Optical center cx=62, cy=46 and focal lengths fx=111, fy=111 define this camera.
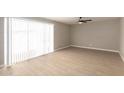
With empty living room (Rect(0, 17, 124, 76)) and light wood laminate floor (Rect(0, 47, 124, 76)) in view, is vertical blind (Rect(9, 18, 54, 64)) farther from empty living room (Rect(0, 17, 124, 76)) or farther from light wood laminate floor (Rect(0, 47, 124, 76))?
light wood laminate floor (Rect(0, 47, 124, 76))

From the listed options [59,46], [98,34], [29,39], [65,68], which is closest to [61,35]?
[59,46]

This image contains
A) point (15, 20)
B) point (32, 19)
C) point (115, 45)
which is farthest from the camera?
point (115, 45)

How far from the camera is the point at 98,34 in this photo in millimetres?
7047

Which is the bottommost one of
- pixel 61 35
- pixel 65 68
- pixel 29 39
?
pixel 65 68

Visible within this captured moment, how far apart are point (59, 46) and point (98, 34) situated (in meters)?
2.60

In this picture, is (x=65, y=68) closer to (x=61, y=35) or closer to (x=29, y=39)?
(x=29, y=39)

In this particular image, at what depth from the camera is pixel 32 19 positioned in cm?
456

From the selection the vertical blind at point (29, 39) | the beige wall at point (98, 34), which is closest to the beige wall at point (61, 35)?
the vertical blind at point (29, 39)
